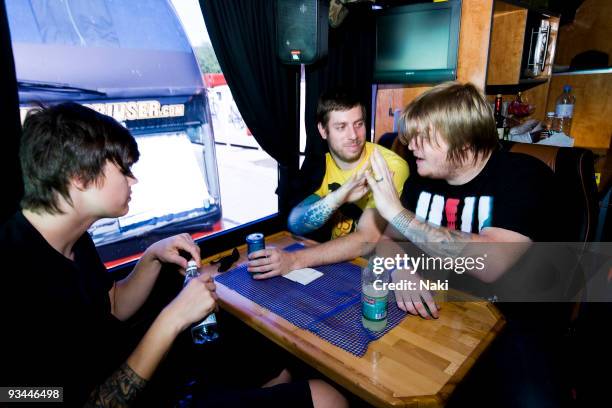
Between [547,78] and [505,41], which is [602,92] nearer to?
[547,78]

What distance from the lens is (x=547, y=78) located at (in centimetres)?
301

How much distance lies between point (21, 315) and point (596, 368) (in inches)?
98.0

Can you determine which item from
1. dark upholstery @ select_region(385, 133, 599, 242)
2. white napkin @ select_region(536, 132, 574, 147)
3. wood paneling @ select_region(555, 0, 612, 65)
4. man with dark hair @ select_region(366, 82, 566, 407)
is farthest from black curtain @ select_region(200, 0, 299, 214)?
wood paneling @ select_region(555, 0, 612, 65)

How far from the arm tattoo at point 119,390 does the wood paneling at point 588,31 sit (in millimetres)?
4060

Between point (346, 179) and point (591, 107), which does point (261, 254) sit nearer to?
point (346, 179)

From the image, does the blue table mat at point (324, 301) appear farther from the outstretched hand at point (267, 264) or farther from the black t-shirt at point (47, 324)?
the black t-shirt at point (47, 324)

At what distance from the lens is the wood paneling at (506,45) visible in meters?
2.54

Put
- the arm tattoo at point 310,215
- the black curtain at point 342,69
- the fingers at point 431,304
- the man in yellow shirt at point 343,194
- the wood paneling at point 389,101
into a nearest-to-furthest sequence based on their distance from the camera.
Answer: the fingers at point 431,304, the man in yellow shirt at point 343,194, the arm tattoo at point 310,215, the black curtain at point 342,69, the wood paneling at point 389,101

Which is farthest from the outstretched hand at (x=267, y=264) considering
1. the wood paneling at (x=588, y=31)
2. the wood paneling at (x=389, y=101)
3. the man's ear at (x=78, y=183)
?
the wood paneling at (x=588, y=31)

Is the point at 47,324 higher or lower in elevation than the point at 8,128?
lower

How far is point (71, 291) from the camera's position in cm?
111

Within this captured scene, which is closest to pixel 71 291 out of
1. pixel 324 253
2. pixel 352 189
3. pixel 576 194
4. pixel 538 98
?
pixel 324 253

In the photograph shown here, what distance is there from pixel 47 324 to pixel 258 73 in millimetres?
1862

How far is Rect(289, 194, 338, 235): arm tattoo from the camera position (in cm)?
196
